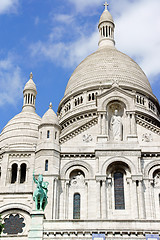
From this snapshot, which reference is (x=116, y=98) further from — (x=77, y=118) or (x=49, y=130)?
(x=77, y=118)

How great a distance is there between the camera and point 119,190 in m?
33.8

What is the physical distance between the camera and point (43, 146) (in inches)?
1389

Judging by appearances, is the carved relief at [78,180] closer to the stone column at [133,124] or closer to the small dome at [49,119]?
the small dome at [49,119]

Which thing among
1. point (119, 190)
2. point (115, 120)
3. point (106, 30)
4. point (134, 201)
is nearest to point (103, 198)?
point (119, 190)

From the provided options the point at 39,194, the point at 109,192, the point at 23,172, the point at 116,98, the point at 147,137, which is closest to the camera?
the point at 39,194

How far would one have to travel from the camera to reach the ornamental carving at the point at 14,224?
36906 mm

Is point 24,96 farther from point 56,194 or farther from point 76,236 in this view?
point 76,236

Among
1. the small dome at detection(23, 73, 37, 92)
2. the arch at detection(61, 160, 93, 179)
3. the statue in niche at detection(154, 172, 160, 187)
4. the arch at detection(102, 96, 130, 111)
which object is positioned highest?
the small dome at detection(23, 73, 37, 92)

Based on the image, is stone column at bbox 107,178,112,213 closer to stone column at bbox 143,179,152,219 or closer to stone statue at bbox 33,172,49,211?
stone column at bbox 143,179,152,219

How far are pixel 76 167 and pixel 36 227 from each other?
8.47 m

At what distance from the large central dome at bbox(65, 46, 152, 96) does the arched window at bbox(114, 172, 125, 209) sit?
2010 cm

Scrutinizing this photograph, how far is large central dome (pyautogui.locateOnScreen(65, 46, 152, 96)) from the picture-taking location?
5388cm

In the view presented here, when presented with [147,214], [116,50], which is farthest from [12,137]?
[116,50]

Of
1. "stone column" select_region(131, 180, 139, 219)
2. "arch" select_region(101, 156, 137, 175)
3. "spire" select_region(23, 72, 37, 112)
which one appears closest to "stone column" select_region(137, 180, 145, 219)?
"stone column" select_region(131, 180, 139, 219)
